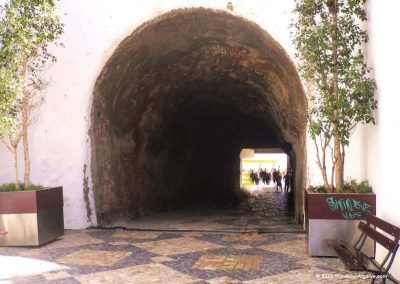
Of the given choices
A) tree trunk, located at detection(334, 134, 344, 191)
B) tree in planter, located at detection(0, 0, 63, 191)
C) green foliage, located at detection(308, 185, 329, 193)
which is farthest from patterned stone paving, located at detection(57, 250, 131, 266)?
tree trunk, located at detection(334, 134, 344, 191)

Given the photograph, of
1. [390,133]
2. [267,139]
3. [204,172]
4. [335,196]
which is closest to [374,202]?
[335,196]

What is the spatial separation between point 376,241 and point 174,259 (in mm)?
2962

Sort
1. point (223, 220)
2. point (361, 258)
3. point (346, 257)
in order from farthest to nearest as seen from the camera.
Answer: point (223, 220) < point (361, 258) < point (346, 257)

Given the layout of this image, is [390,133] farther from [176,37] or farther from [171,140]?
[171,140]

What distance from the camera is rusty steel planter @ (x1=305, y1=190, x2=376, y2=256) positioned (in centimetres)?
623

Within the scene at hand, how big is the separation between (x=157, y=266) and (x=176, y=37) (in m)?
5.41

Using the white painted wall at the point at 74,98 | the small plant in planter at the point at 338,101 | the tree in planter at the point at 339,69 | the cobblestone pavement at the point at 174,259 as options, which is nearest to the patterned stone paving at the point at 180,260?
the cobblestone pavement at the point at 174,259

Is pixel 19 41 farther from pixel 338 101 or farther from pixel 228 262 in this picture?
pixel 338 101

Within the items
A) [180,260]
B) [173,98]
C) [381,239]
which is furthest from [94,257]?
[173,98]

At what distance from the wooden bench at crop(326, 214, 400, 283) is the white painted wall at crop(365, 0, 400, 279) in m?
0.23

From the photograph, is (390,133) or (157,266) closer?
(390,133)

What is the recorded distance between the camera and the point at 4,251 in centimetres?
742

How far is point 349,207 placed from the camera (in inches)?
247

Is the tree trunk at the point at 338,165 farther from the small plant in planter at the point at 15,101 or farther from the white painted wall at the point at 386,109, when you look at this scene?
the small plant in planter at the point at 15,101
